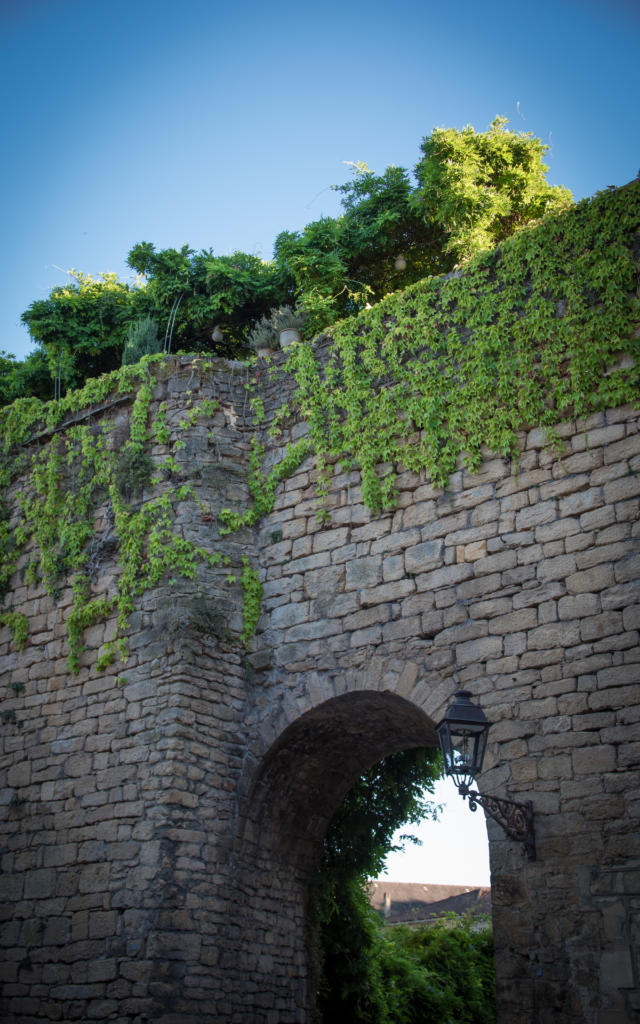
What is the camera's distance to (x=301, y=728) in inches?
270

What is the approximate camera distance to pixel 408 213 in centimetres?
1134

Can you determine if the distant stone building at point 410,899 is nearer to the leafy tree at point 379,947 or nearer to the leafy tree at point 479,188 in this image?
the leafy tree at point 379,947

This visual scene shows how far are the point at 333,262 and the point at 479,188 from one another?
76.0 inches

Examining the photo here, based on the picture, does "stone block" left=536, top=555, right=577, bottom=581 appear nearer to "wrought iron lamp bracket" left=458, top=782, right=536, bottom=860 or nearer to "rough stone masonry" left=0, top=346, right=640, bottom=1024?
"rough stone masonry" left=0, top=346, right=640, bottom=1024

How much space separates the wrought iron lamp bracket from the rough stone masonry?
0.21 ft

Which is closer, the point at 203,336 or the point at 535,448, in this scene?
the point at 535,448

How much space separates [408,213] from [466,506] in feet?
20.3

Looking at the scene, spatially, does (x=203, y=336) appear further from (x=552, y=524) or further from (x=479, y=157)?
(x=552, y=524)

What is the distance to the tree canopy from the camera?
1079 cm

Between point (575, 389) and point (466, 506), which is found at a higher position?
point (575, 389)

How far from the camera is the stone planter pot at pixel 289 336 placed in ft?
27.8

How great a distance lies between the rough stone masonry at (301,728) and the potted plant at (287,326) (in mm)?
718

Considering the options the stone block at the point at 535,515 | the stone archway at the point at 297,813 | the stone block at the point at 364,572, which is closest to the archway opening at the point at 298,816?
the stone archway at the point at 297,813

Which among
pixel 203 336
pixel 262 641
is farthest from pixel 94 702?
pixel 203 336
